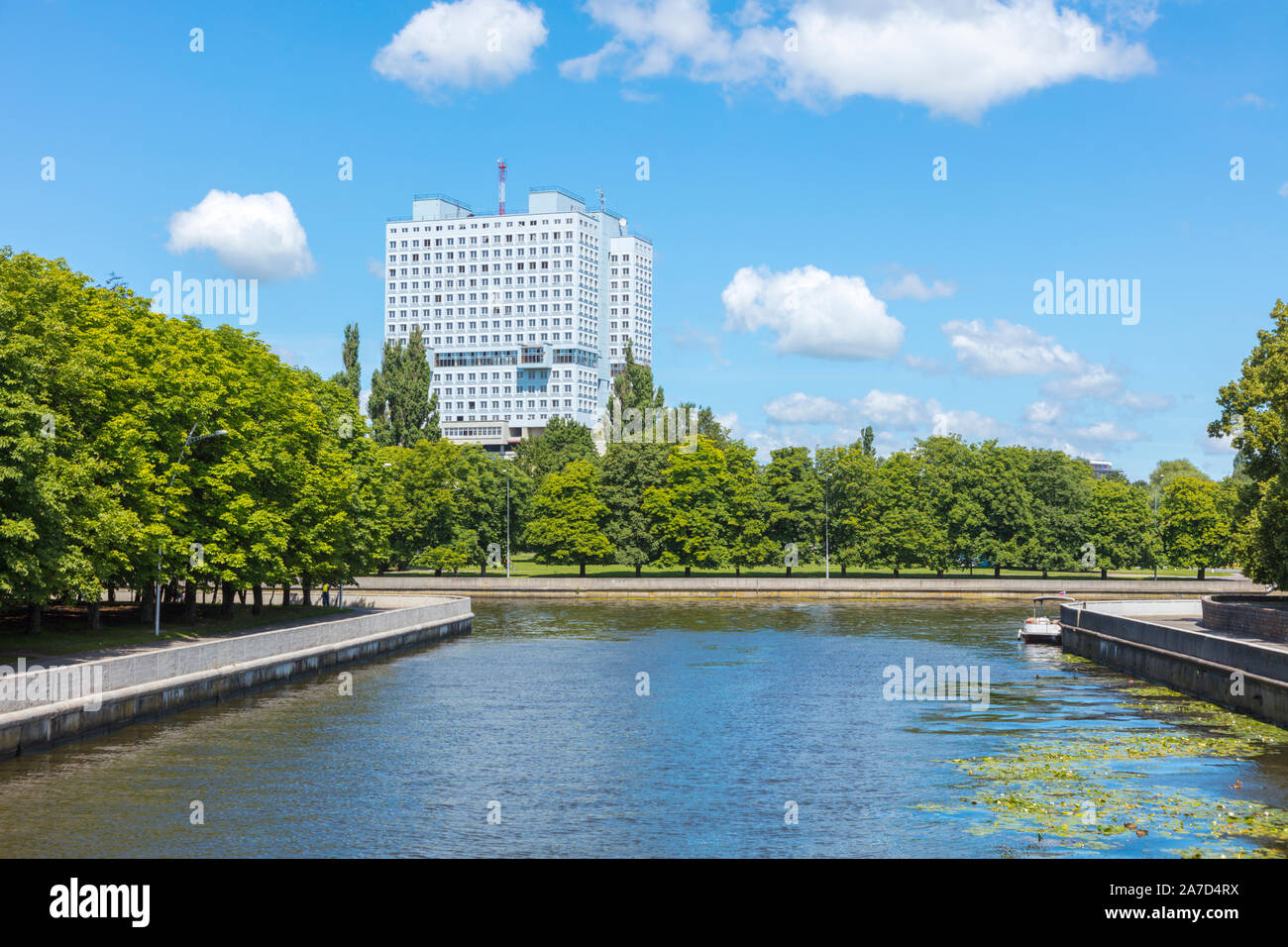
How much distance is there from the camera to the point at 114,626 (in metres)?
57.2

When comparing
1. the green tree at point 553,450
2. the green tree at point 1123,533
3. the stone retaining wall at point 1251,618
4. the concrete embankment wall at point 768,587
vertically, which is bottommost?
the concrete embankment wall at point 768,587

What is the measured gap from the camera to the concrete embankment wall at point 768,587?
10806 centimetres

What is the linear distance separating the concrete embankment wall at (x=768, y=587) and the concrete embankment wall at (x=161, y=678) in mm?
46279

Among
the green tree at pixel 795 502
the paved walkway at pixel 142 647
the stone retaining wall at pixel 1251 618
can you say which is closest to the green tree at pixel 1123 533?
the green tree at pixel 795 502

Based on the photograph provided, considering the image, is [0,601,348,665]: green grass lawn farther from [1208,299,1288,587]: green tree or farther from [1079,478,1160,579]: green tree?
[1079,478,1160,579]: green tree

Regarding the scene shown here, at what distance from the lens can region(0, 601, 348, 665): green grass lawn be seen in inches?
1806

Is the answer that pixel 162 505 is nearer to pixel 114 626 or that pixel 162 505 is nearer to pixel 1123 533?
pixel 114 626

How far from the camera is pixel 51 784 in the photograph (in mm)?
29594

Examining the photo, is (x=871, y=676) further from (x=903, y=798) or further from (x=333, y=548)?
(x=333, y=548)

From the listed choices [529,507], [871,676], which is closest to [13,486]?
[871,676]

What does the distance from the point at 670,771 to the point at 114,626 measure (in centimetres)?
3566

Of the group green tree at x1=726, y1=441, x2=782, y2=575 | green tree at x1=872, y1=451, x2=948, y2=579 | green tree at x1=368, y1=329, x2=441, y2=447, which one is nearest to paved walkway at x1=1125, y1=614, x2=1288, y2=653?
green tree at x1=872, y1=451, x2=948, y2=579

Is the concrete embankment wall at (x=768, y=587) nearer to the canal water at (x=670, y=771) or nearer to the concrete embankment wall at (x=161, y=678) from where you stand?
the concrete embankment wall at (x=161, y=678)

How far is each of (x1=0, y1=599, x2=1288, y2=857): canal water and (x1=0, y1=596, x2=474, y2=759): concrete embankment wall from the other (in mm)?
840
